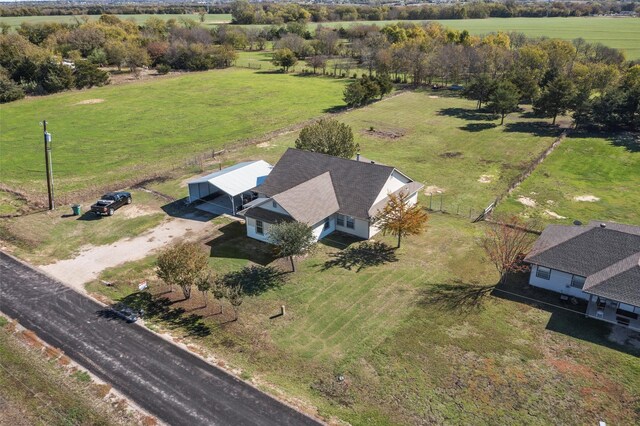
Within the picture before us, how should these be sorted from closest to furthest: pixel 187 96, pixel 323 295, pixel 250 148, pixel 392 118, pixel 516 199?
pixel 323 295, pixel 516 199, pixel 250 148, pixel 392 118, pixel 187 96

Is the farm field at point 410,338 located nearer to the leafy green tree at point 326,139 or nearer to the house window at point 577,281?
the house window at point 577,281

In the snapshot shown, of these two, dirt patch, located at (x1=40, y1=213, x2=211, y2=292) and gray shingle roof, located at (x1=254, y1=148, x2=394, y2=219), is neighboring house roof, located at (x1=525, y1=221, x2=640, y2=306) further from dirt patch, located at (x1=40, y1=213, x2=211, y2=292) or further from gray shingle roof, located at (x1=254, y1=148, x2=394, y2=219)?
dirt patch, located at (x1=40, y1=213, x2=211, y2=292)

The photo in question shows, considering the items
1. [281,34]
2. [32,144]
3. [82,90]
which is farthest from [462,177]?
[281,34]

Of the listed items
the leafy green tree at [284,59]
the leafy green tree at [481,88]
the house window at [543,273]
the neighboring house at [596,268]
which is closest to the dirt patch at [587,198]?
the neighboring house at [596,268]

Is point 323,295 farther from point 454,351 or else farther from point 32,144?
point 32,144

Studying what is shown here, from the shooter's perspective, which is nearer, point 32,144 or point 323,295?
point 323,295

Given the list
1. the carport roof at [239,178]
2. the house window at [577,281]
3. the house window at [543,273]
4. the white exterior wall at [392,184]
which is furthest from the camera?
the carport roof at [239,178]

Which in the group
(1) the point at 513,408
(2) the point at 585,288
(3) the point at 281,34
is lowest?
(1) the point at 513,408

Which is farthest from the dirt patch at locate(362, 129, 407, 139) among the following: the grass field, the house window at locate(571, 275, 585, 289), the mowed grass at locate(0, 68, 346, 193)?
the grass field
